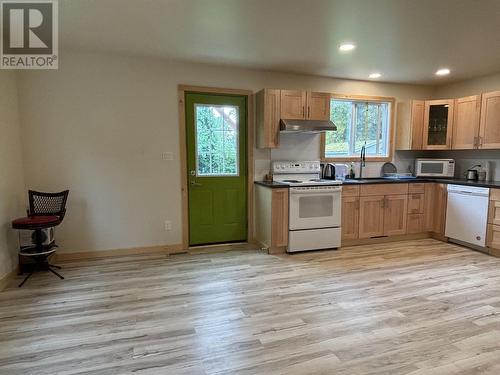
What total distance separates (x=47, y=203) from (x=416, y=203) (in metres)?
4.96

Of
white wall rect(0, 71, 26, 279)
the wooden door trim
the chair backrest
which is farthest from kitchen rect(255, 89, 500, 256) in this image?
white wall rect(0, 71, 26, 279)

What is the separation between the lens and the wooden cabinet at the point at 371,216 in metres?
4.38

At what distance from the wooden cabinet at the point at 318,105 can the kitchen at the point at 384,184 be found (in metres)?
0.01

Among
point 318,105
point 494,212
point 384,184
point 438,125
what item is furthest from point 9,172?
point 438,125

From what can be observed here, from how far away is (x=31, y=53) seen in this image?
127 inches

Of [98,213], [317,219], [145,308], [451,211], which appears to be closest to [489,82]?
[451,211]

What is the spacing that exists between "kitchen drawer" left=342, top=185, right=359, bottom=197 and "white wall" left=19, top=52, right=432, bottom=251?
1995 millimetres

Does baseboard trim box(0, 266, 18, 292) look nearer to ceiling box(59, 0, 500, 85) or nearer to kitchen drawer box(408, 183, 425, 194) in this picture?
ceiling box(59, 0, 500, 85)

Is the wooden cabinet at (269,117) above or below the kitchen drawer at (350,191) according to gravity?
above

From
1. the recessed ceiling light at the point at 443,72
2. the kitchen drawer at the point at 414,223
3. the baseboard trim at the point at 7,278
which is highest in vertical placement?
the recessed ceiling light at the point at 443,72

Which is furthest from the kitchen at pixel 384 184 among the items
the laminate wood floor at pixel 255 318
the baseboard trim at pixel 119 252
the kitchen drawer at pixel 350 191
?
the baseboard trim at pixel 119 252

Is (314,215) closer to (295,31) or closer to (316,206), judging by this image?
Answer: (316,206)

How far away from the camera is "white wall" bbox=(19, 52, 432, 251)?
3516 millimetres

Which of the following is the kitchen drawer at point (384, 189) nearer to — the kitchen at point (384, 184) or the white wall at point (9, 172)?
the kitchen at point (384, 184)
